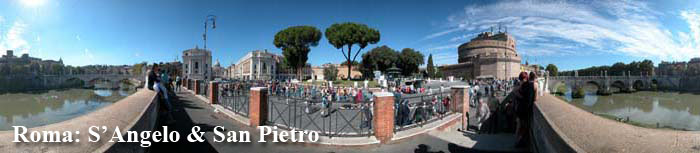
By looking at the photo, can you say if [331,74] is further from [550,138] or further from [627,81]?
[627,81]

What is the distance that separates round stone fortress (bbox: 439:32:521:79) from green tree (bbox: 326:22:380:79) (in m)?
33.5

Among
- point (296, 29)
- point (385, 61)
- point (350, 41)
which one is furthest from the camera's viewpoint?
point (385, 61)

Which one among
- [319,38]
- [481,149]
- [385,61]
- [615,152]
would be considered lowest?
[481,149]

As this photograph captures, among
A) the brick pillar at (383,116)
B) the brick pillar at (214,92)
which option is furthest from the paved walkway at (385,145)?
the brick pillar at (214,92)

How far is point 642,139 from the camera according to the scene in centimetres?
274

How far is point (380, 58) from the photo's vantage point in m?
43.7

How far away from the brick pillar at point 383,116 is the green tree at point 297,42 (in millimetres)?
35695

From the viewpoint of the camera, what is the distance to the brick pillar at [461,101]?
8.04 meters

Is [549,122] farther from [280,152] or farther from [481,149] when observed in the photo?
[280,152]

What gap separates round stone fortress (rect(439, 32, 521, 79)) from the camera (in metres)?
57.9

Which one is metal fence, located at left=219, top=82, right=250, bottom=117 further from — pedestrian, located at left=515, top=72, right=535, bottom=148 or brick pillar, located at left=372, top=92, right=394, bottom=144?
pedestrian, located at left=515, top=72, right=535, bottom=148

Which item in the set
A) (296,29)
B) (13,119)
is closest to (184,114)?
(13,119)

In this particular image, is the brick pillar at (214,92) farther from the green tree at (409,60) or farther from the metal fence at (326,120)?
the green tree at (409,60)

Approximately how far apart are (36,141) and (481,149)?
647 centimetres
